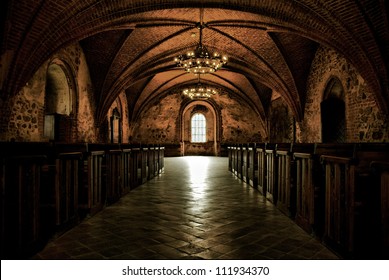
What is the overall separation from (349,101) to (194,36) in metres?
6.50

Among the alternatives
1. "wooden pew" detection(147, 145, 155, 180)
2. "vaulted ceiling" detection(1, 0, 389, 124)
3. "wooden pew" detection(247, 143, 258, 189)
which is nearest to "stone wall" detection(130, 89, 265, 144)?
"vaulted ceiling" detection(1, 0, 389, 124)

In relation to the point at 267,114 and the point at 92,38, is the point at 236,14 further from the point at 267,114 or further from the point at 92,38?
the point at 267,114

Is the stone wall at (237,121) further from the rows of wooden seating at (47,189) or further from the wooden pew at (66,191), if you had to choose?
the wooden pew at (66,191)

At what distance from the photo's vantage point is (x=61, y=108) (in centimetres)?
1032

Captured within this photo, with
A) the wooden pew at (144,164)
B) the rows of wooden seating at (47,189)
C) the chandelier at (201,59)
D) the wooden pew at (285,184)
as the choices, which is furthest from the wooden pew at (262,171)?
the chandelier at (201,59)

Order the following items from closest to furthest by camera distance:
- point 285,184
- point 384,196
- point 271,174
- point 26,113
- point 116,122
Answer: point 384,196 < point 285,184 < point 271,174 < point 26,113 < point 116,122

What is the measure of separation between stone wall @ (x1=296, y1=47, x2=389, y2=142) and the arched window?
11.1 meters

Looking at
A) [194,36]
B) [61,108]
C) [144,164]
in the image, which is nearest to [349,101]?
[194,36]

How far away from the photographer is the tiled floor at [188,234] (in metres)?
2.50

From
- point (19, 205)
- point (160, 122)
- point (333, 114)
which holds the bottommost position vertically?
point (19, 205)

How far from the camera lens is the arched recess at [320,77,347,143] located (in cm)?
1082

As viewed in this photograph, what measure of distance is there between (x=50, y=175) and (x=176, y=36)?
382 inches

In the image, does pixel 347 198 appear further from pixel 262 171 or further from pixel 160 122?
pixel 160 122

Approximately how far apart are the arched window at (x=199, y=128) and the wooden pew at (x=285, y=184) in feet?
60.7
